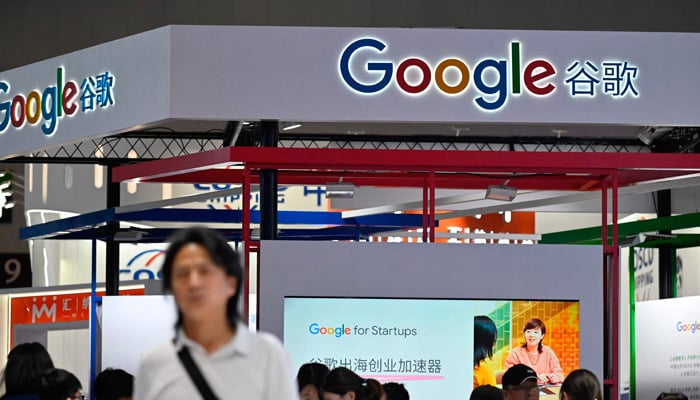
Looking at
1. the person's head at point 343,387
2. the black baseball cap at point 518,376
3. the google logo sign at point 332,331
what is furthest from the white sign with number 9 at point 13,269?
the person's head at point 343,387

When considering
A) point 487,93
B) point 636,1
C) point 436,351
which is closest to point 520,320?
point 436,351

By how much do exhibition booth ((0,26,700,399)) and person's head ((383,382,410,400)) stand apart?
0.58 m

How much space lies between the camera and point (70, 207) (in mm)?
15836

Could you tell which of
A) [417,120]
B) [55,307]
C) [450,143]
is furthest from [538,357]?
[450,143]

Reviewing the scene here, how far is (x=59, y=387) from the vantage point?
5.08 m

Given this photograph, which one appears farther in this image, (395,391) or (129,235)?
(129,235)

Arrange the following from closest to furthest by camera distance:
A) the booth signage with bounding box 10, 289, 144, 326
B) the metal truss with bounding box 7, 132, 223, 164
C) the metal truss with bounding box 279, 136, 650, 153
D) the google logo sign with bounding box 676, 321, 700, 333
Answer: the google logo sign with bounding box 676, 321, 700, 333
the booth signage with bounding box 10, 289, 144, 326
the metal truss with bounding box 7, 132, 223, 164
the metal truss with bounding box 279, 136, 650, 153

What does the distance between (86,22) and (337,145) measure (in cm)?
338

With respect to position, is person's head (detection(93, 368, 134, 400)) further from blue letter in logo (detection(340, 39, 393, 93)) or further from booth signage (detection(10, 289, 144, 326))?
booth signage (detection(10, 289, 144, 326))

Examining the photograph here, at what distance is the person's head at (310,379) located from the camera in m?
6.97

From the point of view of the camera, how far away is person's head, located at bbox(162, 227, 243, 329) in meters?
2.66

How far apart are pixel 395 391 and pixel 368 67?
2.09 m

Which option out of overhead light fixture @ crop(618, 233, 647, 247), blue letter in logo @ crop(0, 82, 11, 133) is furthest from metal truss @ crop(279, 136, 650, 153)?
blue letter in logo @ crop(0, 82, 11, 133)

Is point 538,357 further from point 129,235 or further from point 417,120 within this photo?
point 129,235
